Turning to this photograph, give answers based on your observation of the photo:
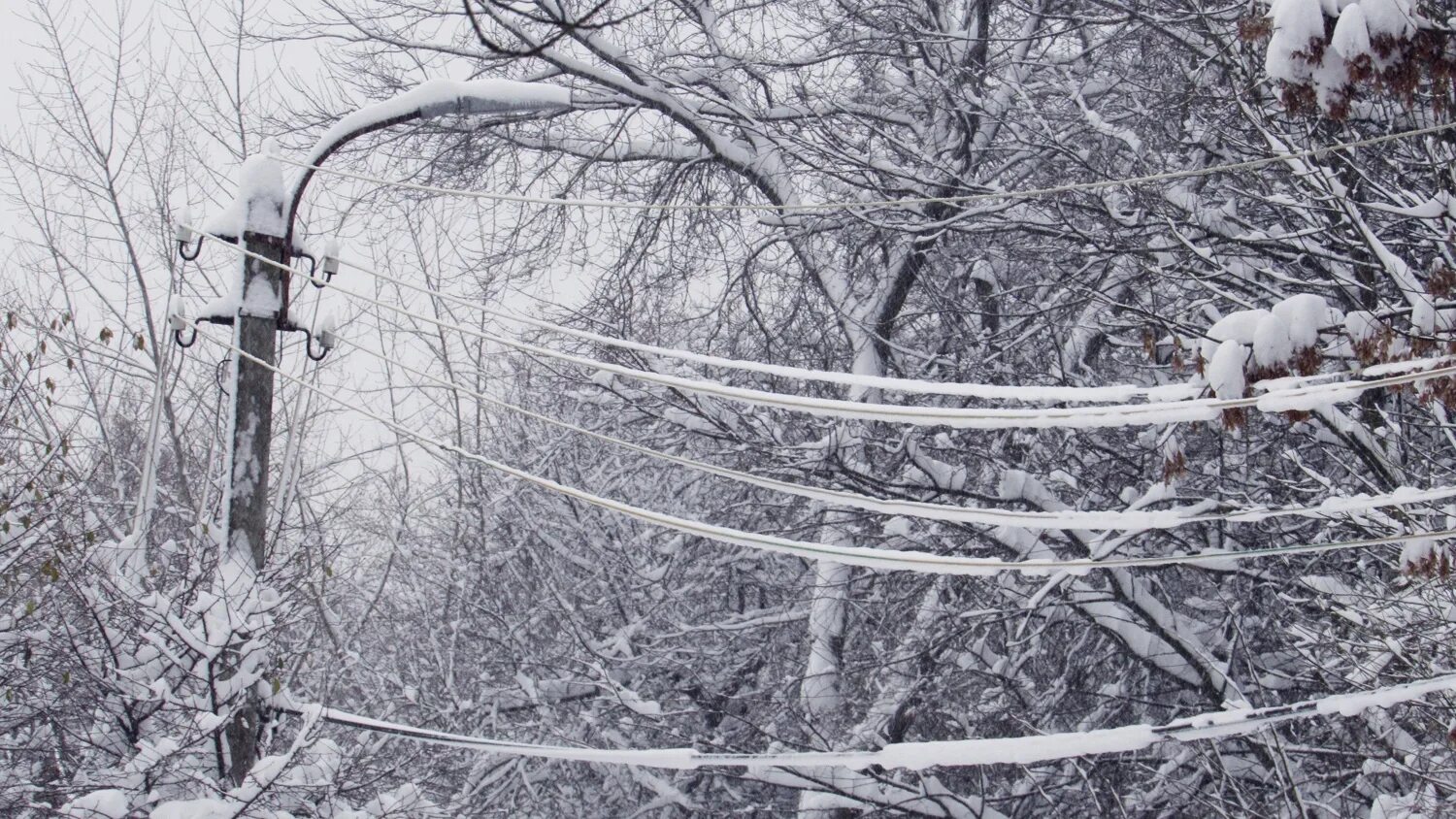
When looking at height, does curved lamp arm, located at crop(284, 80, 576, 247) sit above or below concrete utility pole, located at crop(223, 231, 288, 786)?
above

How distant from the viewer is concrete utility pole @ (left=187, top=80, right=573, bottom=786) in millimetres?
5199

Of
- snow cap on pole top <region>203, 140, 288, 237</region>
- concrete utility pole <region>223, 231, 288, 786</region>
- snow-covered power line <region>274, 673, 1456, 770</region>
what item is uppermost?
snow cap on pole top <region>203, 140, 288, 237</region>

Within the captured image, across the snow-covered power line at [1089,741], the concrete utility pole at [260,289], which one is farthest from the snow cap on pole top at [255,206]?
the snow-covered power line at [1089,741]

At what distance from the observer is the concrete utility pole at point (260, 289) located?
5.20m

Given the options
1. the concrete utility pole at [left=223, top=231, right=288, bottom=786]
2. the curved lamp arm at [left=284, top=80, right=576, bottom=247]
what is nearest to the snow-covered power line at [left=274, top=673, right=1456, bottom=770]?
the concrete utility pole at [left=223, top=231, right=288, bottom=786]

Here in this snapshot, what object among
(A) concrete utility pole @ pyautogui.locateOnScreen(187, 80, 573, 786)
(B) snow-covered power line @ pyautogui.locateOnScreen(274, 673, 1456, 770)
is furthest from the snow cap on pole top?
(B) snow-covered power line @ pyautogui.locateOnScreen(274, 673, 1456, 770)

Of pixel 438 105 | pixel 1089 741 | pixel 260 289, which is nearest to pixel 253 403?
pixel 260 289

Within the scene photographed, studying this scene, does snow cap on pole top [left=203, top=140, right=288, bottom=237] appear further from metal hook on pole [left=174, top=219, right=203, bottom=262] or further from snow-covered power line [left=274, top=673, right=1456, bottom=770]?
snow-covered power line [left=274, top=673, right=1456, bottom=770]

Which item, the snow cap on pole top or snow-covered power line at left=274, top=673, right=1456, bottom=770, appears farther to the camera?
the snow cap on pole top

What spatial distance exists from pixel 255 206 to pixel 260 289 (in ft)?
1.12

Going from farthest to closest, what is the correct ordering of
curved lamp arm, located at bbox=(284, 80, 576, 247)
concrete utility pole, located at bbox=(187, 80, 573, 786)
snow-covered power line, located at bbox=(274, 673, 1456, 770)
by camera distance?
→ concrete utility pole, located at bbox=(187, 80, 573, 786) → curved lamp arm, located at bbox=(284, 80, 576, 247) → snow-covered power line, located at bbox=(274, 673, 1456, 770)

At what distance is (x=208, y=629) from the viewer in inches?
230

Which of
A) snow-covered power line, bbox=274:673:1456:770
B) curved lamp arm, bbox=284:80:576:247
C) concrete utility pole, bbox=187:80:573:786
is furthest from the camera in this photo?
concrete utility pole, bbox=187:80:573:786

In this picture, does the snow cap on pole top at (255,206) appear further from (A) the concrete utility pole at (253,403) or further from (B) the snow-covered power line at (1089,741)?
(B) the snow-covered power line at (1089,741)
